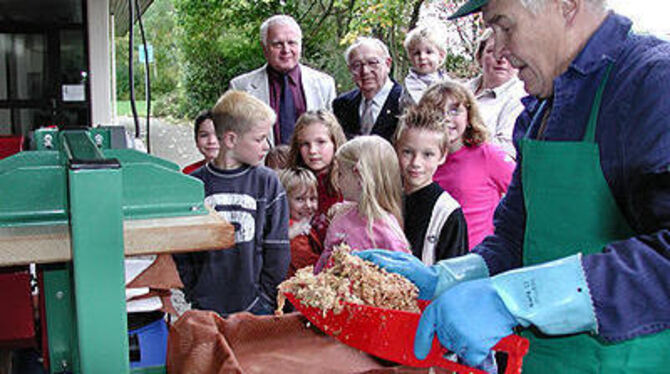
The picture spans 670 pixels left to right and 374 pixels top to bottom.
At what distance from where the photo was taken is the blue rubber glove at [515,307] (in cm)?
122

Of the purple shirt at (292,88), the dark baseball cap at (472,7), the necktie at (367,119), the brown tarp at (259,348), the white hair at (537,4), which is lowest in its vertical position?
the brown tarp at (259,348)

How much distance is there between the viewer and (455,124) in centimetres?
340

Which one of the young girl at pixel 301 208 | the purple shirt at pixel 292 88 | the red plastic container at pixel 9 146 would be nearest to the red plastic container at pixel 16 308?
the young girl at pixel 301 208

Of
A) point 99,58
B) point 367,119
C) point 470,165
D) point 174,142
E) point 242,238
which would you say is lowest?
point 174,142

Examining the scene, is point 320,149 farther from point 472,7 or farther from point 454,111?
point 472,7

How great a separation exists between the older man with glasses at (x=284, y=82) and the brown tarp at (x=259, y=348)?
283 cm

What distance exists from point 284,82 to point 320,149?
1.02 metres

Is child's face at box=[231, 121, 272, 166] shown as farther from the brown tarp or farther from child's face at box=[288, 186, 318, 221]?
the brown tarp

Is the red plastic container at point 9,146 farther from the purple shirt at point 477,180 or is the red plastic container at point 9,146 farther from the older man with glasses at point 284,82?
the purple shirt at point 477,180

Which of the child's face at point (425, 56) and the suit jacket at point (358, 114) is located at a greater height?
the child's face at point (425, 56)

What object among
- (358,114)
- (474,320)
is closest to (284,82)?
(358,114)

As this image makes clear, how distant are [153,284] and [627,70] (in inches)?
69.6

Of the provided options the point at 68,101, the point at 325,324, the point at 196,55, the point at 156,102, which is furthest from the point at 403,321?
the point at 156,102

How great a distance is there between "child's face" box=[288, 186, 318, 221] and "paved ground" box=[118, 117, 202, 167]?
301 inches
